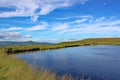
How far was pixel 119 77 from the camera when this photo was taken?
21641 mm

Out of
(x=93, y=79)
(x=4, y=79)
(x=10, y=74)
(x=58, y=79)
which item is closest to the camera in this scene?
(x=4, y=79)

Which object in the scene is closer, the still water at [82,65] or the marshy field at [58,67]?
the marshy field at [58,67]

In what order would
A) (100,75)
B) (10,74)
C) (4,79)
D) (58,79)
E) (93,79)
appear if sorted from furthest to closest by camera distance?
(100,75), (93,79), (58,79), (10,74), (4,79)

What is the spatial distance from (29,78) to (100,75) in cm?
1094

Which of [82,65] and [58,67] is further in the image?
[82,65]

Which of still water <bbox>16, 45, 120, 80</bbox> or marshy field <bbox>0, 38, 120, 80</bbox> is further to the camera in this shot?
still water <bbox>16, 45, 120, 80</bbox>

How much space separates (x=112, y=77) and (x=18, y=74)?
37.2 ft

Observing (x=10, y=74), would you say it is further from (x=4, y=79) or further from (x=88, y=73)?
(x=88, y=73)

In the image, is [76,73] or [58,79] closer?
[58,79]

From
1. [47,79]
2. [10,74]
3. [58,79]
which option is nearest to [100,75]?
[58,79]

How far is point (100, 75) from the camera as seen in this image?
73.8 ft

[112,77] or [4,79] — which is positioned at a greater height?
[4,79]

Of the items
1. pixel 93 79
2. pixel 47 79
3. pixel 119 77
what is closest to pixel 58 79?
pixel 93 79

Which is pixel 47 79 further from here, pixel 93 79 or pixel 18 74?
pixel 93 79
